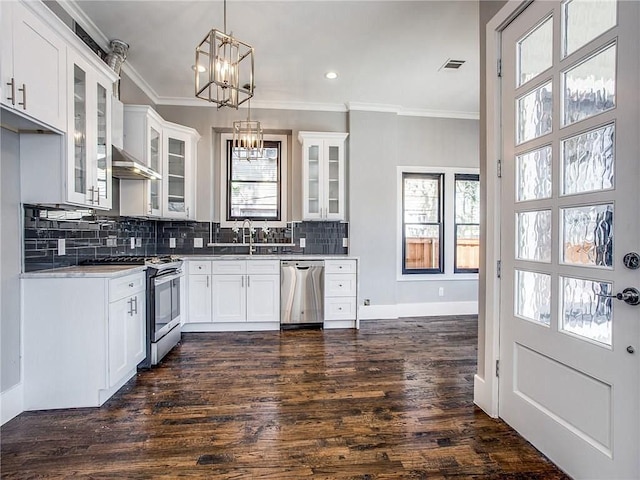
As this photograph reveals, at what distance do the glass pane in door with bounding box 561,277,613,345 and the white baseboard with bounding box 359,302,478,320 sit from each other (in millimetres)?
3195

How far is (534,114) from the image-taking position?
75.5 inches

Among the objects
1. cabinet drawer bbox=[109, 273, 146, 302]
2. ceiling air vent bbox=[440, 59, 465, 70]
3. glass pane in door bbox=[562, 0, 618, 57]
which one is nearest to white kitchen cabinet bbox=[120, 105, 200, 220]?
cabinet drawer bbox=[109, 273, 146, 302]

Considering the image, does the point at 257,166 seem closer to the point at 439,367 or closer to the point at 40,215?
the point at 40,215

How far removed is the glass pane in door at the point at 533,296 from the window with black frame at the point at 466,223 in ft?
10.9

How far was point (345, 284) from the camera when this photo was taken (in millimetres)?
4324

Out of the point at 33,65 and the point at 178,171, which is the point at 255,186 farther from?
the point at 33,65

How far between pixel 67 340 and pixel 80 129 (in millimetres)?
1493

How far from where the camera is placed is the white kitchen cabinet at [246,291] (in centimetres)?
411

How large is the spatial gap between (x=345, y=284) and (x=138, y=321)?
239 centimetres

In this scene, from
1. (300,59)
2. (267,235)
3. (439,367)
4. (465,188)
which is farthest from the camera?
(465,188)

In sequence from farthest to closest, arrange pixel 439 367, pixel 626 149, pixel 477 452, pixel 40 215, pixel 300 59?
1. pixel 300 59
2. pixel 439 367
3. pixel 40 215
4. pixel 477 452
5. pixel 626 149

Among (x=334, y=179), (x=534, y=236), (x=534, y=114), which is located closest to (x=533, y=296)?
(x=534, y=236)

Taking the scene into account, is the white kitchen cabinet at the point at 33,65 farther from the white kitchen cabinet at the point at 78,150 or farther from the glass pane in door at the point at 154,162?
the glass pane in door at the point at 154,162

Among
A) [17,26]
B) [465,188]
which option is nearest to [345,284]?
[465,188]
